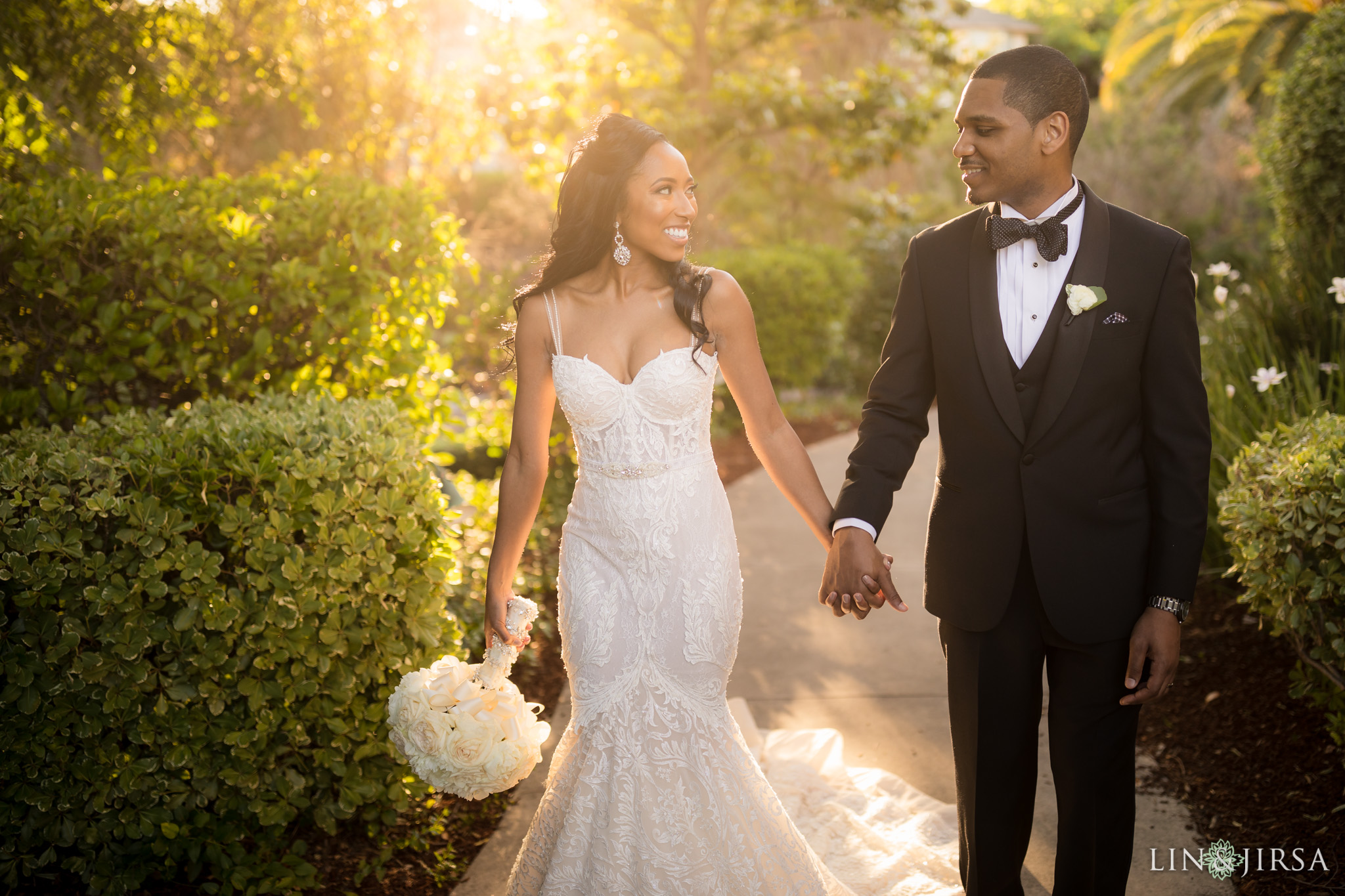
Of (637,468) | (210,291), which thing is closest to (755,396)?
(637,468)

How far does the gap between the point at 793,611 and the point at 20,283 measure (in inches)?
166

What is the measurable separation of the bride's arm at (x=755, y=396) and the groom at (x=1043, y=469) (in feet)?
0.97

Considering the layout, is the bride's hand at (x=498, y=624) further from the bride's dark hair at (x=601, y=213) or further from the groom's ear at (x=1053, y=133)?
the groom's ear at (x=1053, y=133)

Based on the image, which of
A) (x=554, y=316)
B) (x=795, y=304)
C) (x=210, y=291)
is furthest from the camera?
(x=795, y=304)

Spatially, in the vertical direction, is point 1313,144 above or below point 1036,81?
above

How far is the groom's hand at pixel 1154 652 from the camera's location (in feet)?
7.68

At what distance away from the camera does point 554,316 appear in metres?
2.98

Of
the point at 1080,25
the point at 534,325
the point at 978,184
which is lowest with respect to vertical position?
the point at 534,325

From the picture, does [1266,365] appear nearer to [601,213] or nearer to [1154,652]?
[1154,652]

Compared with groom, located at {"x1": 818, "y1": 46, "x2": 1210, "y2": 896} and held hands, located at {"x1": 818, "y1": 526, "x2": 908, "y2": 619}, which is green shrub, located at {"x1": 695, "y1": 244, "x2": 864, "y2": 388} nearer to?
groom, located at {"x1": 818, "y1": 46, "x2": 1210, "y2": 896}

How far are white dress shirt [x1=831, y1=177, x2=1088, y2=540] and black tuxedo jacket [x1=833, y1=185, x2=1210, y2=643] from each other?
4cm

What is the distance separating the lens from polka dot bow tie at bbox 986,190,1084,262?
7.95 ft

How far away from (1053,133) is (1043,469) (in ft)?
2.76

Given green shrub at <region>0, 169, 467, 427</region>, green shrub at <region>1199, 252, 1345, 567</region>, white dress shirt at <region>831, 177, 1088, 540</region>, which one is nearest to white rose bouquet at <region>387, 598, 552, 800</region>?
white dress shirt at <region>831, 177, 1088, 540</region>
